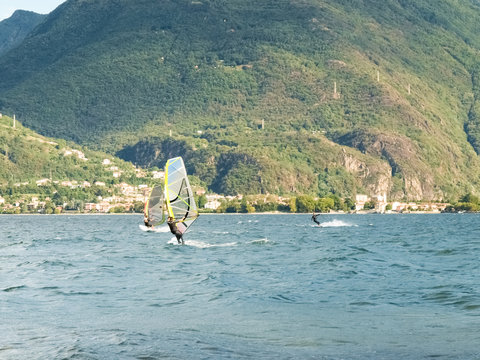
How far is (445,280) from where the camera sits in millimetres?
39531

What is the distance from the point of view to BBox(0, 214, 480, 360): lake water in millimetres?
24672

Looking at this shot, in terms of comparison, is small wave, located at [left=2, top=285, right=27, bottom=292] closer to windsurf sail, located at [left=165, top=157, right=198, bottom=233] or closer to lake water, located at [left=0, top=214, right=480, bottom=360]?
lake water, located at [left=0, top=214, right=480, bottom=360]

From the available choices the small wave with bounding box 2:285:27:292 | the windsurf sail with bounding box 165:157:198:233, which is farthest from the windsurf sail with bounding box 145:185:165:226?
the small wave with bounding box 2:285:27:292

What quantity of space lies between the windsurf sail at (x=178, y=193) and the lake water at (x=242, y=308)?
2.74 meters

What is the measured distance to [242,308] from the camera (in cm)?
3167

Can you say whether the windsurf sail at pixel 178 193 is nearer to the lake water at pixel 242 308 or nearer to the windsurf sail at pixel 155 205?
the lake water at pixel 242 308

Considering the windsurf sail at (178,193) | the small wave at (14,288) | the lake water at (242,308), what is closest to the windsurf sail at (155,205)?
the lake water at (242,308)

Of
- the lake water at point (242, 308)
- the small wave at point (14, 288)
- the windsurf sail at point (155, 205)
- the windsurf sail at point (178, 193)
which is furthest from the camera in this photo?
the windsurf sail at point (155, 205)

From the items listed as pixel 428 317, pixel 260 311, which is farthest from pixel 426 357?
pixel 260 311

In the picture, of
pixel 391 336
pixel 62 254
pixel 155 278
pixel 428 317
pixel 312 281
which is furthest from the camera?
pixel 62 254

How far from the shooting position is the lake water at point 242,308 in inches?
971

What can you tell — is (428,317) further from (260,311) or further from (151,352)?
(151,352)

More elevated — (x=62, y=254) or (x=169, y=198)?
(x=169, y=198)

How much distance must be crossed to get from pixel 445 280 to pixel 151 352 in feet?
61.6
